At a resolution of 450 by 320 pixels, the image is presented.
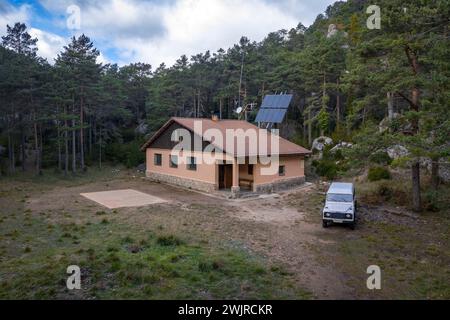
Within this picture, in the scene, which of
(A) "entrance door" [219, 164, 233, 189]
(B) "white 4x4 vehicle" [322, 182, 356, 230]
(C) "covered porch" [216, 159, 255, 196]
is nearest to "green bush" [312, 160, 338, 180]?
(C) "covered porch" [216, 159, 255, 196]

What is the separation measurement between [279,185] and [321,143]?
1031 cm

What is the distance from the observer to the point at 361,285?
26.3 feet

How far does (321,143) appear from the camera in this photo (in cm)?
3159

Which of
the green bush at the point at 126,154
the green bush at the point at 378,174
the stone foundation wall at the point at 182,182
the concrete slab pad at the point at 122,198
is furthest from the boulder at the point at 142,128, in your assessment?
the green bush at the point at 378,174

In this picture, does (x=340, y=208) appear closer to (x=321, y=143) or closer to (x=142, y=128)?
(x=321, y=143)

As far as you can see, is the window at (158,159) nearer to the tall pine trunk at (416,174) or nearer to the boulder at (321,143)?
the boulder at (321,143)

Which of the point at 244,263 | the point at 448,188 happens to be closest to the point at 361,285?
the point at 244,263

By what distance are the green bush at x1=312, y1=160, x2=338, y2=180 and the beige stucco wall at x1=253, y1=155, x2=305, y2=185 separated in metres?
2.34

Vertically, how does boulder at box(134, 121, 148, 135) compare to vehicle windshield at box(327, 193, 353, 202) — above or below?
above

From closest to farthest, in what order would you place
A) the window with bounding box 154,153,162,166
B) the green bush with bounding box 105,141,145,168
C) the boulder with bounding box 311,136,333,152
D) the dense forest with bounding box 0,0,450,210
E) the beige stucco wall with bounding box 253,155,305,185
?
the dense forest with bounding box 0,0,450,210, the beige stucco wall with bounding box 253,155,305,185, the window with bounding box 154,153,162,166, the boulder with bounding box 311,136,333,152, the green bush with bounding box 105,141,145,168

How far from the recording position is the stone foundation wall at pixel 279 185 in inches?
883

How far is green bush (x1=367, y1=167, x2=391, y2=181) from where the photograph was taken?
2084cm

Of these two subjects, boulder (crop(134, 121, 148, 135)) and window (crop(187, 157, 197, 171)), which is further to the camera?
boulder (crop(134, 121, 148, 135))

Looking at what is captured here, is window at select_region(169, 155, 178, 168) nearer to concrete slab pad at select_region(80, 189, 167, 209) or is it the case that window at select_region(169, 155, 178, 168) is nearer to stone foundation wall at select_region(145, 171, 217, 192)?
stone foundation wall at select_region(145, 171, 217, 192)
